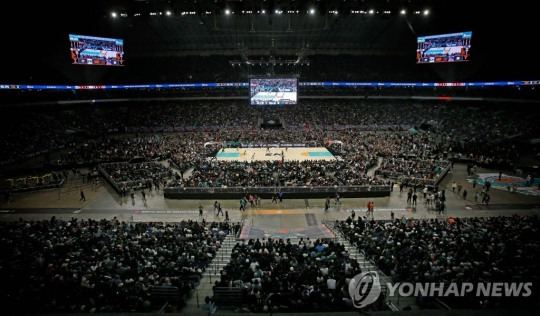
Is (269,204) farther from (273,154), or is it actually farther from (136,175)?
(273,154)

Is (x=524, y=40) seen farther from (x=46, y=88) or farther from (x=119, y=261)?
(x=46, y=88)

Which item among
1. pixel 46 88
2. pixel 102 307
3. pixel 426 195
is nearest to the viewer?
pixel 102 307

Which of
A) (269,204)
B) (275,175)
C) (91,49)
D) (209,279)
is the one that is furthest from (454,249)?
(91,49)

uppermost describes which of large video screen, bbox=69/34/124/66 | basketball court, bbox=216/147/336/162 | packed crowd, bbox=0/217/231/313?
large video screen, bbox=69/34/124/66

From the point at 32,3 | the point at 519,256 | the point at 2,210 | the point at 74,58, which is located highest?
the point at 32,3

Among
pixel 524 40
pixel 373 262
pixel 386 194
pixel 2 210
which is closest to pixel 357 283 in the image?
pixel 373 262

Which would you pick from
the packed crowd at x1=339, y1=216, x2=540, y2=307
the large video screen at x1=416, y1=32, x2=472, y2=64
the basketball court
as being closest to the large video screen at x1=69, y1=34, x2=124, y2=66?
the basketball court

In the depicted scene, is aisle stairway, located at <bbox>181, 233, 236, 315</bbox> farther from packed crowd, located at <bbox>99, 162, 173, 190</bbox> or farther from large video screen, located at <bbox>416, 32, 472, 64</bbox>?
large video screen, located at <bbox>416, 32, 472, 64</bbox>
